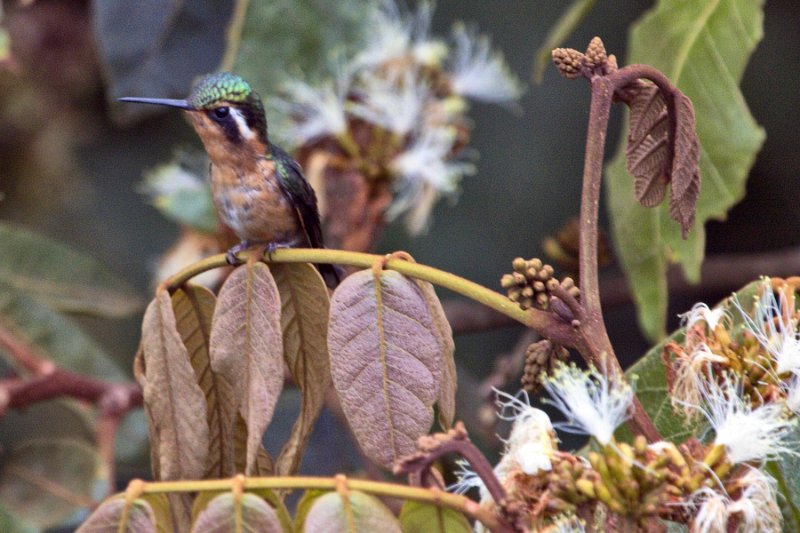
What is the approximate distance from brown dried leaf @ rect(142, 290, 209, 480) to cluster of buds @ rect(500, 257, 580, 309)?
12.8 inches

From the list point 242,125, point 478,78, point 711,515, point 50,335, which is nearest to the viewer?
point 711,515

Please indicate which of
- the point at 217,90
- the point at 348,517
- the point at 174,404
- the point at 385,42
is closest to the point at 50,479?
the point at 217,90

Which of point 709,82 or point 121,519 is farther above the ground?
point 709,82

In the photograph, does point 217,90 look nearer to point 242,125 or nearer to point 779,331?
point 242,125

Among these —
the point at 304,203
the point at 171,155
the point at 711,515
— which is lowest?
the point at 711,515

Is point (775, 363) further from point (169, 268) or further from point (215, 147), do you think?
point (169, 268)

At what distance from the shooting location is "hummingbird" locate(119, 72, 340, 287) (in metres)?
1.50

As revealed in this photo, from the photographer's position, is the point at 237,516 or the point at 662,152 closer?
the point at 237,516

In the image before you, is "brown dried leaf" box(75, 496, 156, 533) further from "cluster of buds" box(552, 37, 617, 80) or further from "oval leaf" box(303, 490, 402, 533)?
"cluster of buds" box(552, 37, 617, 80)

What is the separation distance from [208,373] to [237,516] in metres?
0.26

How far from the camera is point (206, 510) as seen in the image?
89cm

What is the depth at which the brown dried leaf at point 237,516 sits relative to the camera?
88 cm

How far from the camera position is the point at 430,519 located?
A: 0.90 metres

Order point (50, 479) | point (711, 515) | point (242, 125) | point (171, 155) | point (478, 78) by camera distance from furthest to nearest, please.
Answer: point (171, 155) → point (478, 78) → point (50, 479) → point (242, 125) → point (711, 515)
